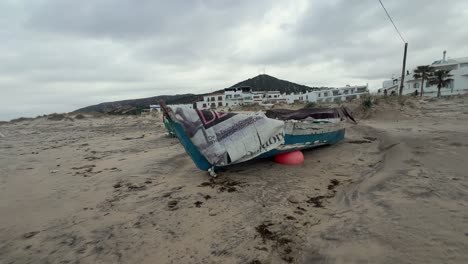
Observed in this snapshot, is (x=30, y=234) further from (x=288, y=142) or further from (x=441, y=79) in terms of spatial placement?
(x=441, y=79)

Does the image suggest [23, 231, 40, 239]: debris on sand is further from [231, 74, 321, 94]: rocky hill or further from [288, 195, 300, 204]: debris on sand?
[231, 74, 321, 94]: rocky hill

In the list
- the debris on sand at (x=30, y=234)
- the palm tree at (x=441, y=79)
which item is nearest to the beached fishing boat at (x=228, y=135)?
the debris on sand at (x=30, y=234)

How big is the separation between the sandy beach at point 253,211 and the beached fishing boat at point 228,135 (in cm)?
42

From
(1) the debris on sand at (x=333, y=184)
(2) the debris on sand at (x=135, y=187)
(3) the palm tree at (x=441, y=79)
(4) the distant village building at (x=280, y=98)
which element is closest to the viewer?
(1) the debris on sand at (x=333, y=184)

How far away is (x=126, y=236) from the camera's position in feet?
10.7

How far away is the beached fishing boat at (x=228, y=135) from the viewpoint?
5375 mm

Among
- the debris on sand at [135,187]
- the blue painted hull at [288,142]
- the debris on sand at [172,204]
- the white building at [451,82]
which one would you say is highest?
the white building at [451,82]

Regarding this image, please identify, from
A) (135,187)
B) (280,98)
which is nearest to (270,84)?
(280,98)

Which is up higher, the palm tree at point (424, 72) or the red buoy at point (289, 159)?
the palm tree at point (424, 72)

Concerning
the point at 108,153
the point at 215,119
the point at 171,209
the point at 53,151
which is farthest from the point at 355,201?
the point at 53,151

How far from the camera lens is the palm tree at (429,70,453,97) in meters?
34.0

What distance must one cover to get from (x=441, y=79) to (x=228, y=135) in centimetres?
4079

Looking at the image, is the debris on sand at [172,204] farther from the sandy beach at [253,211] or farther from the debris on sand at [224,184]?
the debris on sand at [224,184]

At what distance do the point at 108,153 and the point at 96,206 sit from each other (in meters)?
5.14
